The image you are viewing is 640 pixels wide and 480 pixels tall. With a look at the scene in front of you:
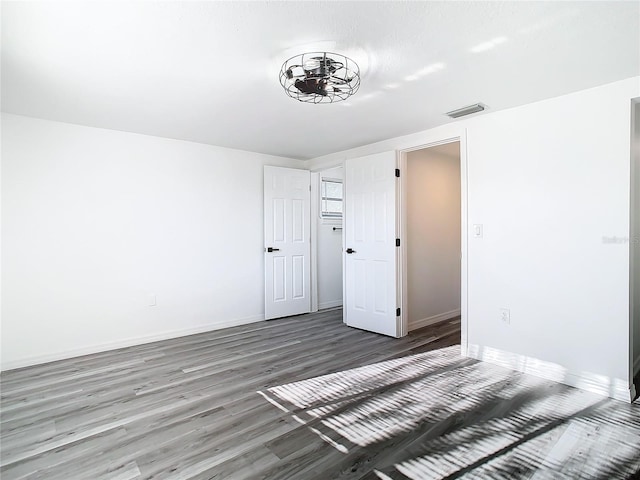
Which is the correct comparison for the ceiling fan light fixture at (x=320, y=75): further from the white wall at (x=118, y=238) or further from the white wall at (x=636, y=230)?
the white wall at (x=118, y=238)

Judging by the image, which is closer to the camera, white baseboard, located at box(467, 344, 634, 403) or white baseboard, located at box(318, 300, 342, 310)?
white baseboard, located at box(467, 344, 634, 403)

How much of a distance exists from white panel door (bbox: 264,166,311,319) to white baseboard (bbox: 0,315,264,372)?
1.42 feet

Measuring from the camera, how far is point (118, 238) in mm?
3758

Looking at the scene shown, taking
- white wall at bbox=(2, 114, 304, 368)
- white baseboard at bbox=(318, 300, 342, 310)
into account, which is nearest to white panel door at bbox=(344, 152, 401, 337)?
white baseboard at bbox=(318, 300, 342, 310)

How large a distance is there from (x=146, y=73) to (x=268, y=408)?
2.40 metres

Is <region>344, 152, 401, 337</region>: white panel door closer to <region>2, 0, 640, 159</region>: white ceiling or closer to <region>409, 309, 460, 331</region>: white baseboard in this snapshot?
<region>409, 309, 460, 331</region>: white baseboard

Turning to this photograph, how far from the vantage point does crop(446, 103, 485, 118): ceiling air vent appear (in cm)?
302

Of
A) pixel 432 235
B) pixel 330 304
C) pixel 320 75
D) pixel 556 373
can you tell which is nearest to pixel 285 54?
pixel 320 75

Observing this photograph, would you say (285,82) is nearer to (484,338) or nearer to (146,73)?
(146,73)

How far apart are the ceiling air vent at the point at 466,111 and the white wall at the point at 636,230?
3.37ft

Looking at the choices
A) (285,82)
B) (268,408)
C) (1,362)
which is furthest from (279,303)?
(285,82)

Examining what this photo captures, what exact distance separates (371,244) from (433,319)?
1391mm

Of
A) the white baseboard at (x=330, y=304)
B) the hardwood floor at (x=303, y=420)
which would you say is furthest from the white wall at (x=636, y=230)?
the white baseboard at (x=330, y=304)

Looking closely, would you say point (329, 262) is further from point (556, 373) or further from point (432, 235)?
point (556, 373)
